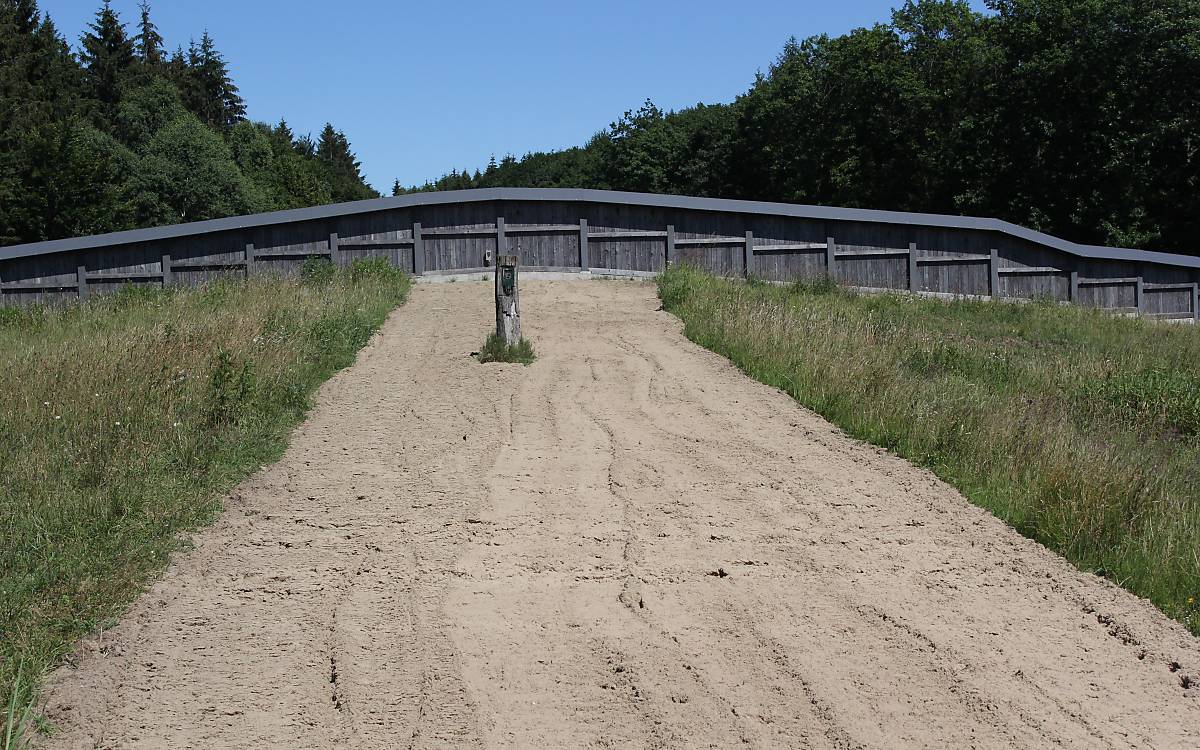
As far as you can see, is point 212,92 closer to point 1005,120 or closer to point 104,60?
point 104,60

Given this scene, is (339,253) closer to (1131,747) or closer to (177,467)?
(177,467)

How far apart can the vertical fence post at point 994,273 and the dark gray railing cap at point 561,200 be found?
0.62m

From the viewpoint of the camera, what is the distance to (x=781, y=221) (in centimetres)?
2692

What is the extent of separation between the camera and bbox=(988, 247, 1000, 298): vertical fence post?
27297 millimetres

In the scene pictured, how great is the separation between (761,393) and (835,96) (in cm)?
4552

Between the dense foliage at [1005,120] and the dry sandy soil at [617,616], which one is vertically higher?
the dense foliage at [1005,120]

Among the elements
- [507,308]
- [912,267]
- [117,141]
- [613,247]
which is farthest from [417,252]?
[117,141]

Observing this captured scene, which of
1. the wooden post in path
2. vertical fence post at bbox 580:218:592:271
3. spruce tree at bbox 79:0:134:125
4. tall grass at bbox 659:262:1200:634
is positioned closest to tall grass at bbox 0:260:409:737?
the wooden post in path

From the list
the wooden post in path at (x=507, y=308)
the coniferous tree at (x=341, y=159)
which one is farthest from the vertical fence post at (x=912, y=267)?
the coniferous tree at (x=341, y=159)

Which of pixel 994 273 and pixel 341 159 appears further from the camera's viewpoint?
pixel 341 159

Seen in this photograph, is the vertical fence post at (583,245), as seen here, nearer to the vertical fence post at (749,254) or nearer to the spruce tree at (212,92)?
the vertical fence post at (749,254)

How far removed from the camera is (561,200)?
26.3 m

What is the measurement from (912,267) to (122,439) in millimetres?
22251

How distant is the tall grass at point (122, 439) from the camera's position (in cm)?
599
